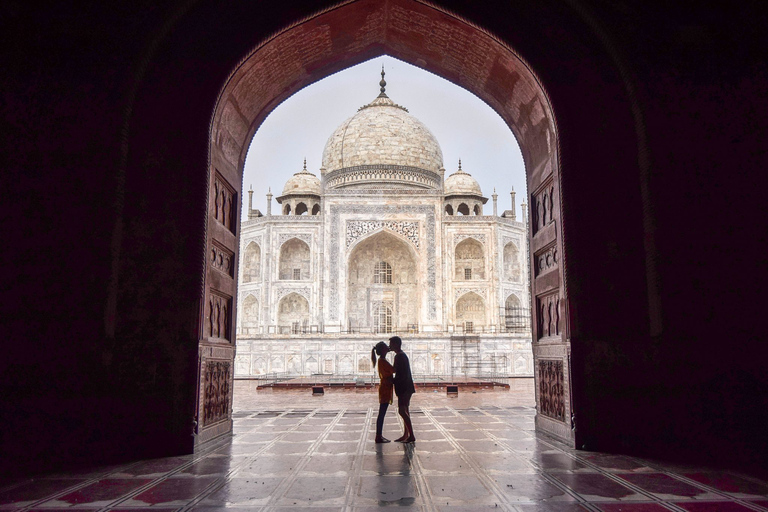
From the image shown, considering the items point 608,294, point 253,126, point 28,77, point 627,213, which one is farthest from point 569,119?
point 28,77

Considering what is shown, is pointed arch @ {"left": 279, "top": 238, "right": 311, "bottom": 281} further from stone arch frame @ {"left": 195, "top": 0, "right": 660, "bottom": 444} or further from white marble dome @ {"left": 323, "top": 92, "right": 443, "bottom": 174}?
stone arch frame @ {"left": 195, "top": 0, "right": 660, "bottom": 444}

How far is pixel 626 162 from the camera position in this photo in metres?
5.16

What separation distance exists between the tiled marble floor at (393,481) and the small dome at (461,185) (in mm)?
24639

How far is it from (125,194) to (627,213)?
13.8 ft

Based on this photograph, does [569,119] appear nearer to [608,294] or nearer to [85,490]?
[608,294]

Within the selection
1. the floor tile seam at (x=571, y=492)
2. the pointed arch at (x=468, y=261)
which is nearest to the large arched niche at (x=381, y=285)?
the pointed arch at (x=468, y=261)

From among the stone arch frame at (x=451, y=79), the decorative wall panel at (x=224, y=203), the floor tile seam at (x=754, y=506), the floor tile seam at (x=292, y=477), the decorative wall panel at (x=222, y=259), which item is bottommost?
the floor tile seam at (x=754, y=506)

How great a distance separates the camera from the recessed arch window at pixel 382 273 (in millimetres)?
26500

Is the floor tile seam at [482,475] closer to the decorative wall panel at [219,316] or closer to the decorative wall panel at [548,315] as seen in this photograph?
the decorative wall panel at [548,315]

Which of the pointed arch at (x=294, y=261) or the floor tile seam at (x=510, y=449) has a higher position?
the pointed arch at (x=294, y=261)

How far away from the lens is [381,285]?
26.4 m

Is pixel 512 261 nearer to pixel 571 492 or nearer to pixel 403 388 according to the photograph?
pixel 403 388

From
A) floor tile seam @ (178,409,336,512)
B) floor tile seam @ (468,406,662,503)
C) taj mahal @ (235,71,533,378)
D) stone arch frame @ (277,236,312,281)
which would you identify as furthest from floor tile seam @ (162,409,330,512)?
stone arch frame @ (277,236,312,281)

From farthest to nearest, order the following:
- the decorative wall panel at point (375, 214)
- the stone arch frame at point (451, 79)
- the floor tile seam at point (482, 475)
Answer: the decorative wall panel at point (375, 214) → the stone arch frame at point (451, 79) → the floor tile seam at point (482, 475)
